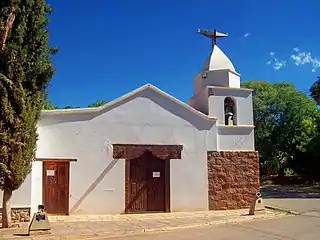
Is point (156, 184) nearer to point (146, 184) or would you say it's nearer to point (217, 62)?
point (146, 184)

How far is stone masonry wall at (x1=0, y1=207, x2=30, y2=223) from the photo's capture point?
12950mm

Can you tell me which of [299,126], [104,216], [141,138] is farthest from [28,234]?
[299,126]

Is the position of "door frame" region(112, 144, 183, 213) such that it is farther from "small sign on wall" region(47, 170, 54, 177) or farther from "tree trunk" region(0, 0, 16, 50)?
"tree trunk" region(0, 0, 16, 50)

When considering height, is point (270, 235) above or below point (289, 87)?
below

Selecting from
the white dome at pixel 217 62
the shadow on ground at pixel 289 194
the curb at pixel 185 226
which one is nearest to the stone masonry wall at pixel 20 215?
the curb at pixel 185 226

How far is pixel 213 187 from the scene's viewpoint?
52.4 feet

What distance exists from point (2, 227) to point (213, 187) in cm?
824

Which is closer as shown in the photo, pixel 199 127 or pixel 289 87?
pixel 199 127

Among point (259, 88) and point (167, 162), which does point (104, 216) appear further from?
point (259, 88)

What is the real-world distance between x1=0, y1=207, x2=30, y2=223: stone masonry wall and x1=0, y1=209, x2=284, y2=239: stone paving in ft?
2.39

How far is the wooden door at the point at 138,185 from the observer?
15156mm

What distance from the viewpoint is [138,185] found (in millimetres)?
15312

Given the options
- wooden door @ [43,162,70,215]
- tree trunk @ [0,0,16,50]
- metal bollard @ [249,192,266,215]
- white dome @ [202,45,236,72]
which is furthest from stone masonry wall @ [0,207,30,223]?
white dome @ [202,45,236,72]

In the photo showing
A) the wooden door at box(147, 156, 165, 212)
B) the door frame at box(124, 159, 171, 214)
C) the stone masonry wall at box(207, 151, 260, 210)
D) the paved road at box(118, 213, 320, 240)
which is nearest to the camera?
the paved road at box(118, 213, 320, 240)
